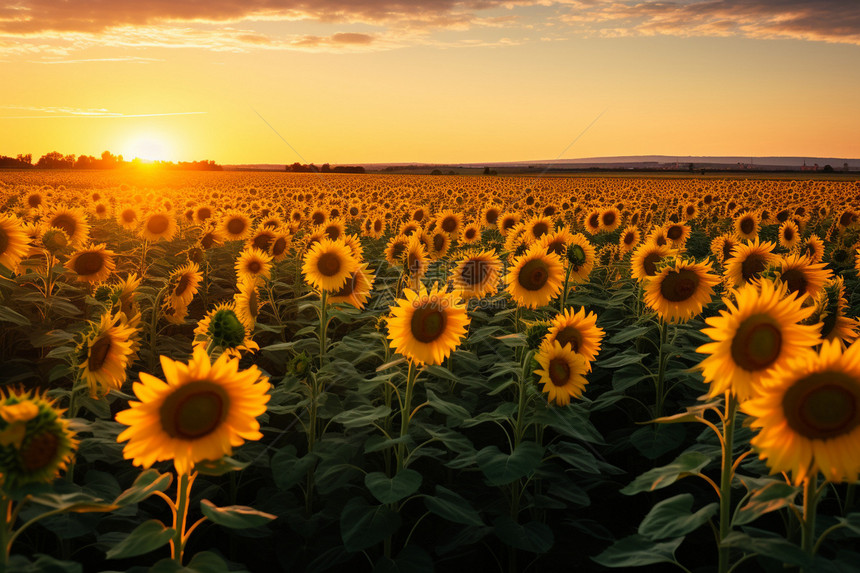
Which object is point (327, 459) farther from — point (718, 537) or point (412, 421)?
point (718, 537)

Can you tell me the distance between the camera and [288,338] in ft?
26.8

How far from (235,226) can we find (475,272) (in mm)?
6096

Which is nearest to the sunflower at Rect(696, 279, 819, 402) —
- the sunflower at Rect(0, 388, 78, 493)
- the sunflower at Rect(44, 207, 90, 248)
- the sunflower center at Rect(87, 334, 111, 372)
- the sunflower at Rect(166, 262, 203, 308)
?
the sunflower at Rect(0, 388, 78, 493)

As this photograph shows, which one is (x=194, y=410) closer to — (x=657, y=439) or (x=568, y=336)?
(x=568, y=336)

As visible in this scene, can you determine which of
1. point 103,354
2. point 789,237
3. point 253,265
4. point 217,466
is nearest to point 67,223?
point 253,265

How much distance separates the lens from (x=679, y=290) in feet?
16.1

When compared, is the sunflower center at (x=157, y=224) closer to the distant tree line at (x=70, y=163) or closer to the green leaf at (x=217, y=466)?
the green leaf at (x=217, y=466)

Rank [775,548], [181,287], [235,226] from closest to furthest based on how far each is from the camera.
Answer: [775,548] → [181,287] → [235,226]

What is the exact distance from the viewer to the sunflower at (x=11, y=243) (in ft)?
19.0

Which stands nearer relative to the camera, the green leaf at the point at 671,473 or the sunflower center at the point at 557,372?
the green leaf at the point at 671,473

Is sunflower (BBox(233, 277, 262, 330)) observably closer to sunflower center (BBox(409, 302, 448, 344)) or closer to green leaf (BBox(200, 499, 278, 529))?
sunflower center (BBox(409, 302, 448, 344))

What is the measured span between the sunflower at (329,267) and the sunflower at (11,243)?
293 centimetres

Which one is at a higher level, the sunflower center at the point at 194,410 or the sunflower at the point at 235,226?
the sunflower at the point at 235,226

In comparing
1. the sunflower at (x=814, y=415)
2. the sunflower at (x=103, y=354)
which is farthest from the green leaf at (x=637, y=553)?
the sunflower at (x=103, y=354)
